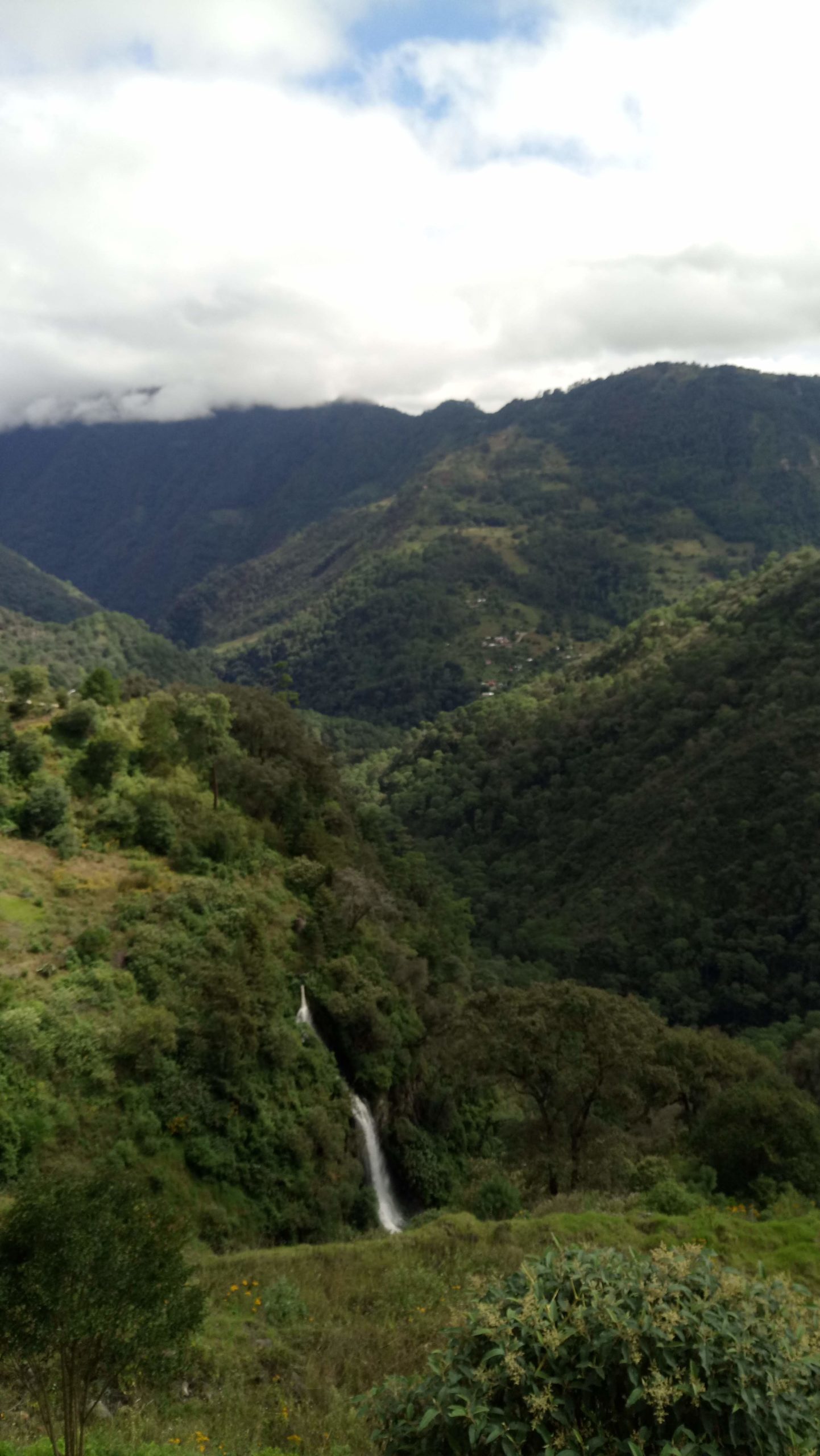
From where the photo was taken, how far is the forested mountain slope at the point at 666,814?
6525 cm

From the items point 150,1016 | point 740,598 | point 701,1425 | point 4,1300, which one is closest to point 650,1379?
point 701,1425

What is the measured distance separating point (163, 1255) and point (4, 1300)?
1.53 m

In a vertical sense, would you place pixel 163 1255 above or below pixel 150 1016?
above

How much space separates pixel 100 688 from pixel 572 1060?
26.0 metres

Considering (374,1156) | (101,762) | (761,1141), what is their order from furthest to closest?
(101,762)
(374,1156)
(761,1141)

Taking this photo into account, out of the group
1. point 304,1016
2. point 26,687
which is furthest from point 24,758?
point 304,1016

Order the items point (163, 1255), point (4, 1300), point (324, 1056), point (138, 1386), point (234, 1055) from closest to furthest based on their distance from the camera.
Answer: point (4, 1300), point (163, 1255), point (138, 1386), point (234, 1055), point (324, 1056)

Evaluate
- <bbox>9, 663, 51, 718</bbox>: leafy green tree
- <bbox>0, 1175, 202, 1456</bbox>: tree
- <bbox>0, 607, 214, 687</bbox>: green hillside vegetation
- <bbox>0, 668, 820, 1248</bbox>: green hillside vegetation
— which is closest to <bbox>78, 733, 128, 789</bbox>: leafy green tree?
<bbox>0, 668, 820, 1248</bbox>: green hillside vegetation

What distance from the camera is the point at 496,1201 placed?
22.5m

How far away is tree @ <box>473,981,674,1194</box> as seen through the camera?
26.2 meters

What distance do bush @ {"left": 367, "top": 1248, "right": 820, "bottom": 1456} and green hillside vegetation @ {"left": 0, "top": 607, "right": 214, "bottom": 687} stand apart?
14289cm

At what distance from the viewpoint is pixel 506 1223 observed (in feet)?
60.6

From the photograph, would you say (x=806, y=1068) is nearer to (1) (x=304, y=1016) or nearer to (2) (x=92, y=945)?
(1) (x=304, y=1016)

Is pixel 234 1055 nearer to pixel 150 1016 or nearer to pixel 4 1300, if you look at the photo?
pixel 150 1016
